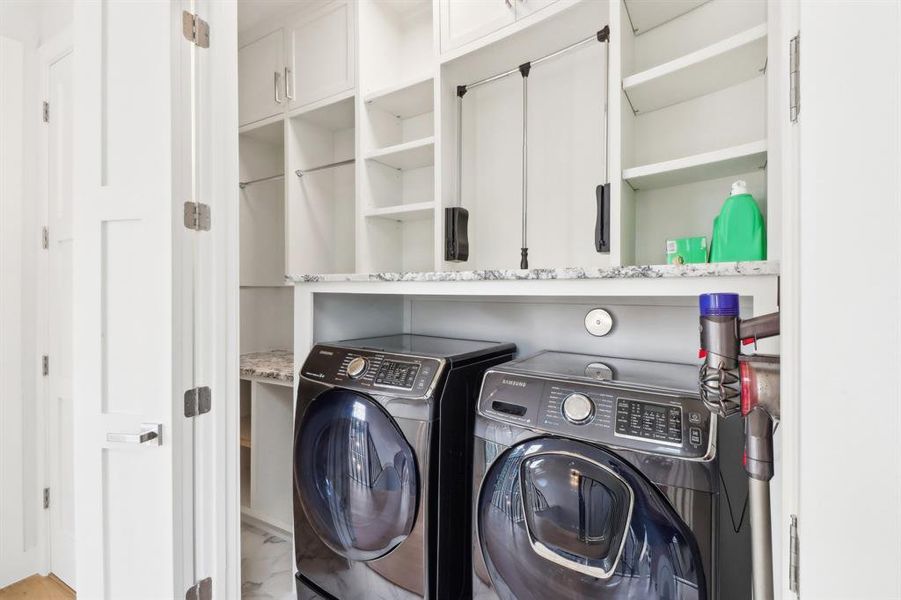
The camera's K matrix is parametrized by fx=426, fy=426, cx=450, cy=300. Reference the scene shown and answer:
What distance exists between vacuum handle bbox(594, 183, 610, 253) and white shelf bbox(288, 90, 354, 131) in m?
1.43

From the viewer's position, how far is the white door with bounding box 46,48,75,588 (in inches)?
76.9

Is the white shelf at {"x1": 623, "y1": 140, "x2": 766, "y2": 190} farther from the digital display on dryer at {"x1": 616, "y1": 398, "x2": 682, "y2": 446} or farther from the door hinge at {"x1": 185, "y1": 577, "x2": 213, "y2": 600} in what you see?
the door hinge at {"x1": 185, "y1": 577, "x2": 213, "y2": 600}

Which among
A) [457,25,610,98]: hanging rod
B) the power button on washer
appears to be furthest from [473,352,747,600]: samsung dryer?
[457,25,610,98]: hanging rod

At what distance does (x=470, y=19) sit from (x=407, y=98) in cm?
49

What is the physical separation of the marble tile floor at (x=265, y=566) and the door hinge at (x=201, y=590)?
480mm

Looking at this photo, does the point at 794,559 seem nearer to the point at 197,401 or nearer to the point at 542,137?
the point at 197,401

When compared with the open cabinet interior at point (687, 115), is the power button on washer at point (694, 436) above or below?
below

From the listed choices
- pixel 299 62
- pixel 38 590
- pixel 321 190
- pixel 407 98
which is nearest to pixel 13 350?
pixel 38 590

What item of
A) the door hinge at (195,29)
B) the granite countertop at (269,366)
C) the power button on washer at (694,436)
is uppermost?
the door hinge at (195,29)

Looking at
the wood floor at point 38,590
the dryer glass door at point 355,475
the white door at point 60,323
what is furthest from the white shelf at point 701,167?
the wood floor at point 38,590

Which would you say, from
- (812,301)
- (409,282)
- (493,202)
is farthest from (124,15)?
(812,301)

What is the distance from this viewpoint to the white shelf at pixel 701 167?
4.09ft

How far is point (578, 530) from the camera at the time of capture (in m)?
0.98

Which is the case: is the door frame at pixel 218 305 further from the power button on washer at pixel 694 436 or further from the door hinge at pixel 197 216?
the power button on washer at pixel 694 436
